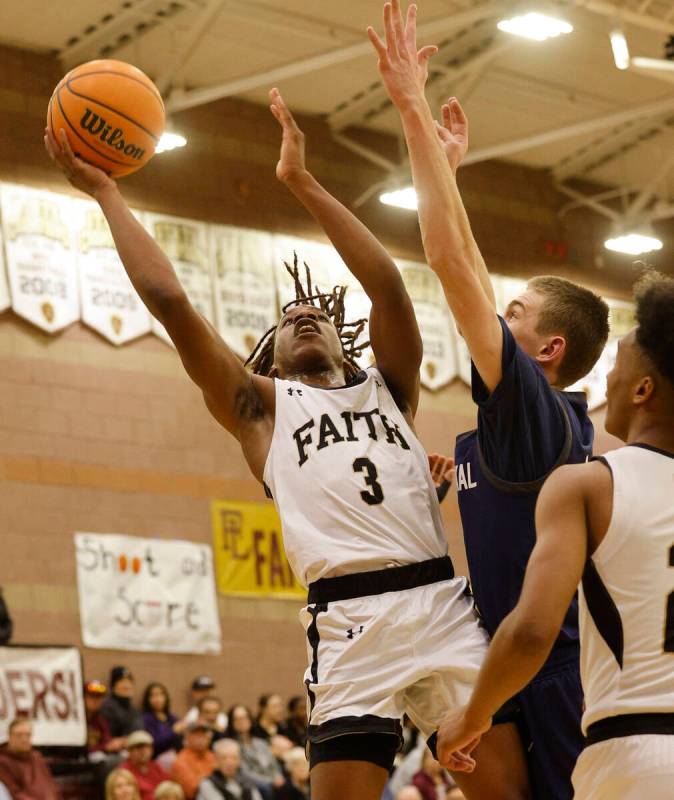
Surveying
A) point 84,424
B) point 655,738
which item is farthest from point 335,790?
point 84,424

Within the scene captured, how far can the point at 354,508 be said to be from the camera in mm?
4594

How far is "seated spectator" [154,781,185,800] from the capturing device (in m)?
12.1

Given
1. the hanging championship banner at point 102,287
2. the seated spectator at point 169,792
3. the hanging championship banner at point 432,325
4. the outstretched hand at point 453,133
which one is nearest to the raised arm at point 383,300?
the outstretched hand at point 453,133

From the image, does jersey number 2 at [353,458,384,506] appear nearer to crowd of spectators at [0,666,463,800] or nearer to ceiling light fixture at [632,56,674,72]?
crowd of spectators at [0,666,463,800]

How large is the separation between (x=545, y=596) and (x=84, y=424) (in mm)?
12868

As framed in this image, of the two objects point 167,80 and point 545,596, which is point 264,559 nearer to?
point 167,80

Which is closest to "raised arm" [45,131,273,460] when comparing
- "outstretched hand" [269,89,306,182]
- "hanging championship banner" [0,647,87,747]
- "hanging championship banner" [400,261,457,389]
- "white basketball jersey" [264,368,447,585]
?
"white basketball jersey" [264,368,447,585]

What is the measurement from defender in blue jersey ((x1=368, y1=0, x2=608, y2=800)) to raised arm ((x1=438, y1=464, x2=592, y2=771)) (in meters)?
0.99

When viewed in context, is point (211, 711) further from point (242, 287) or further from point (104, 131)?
point (104, 131)

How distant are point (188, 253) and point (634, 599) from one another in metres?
14.0

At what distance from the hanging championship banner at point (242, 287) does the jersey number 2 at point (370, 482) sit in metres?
12.1

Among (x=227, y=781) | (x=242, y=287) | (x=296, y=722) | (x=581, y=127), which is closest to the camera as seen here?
(x=227, y=781)

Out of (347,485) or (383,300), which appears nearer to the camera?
(347,485)

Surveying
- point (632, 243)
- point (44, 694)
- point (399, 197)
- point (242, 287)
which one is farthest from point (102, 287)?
point (632, 243)
